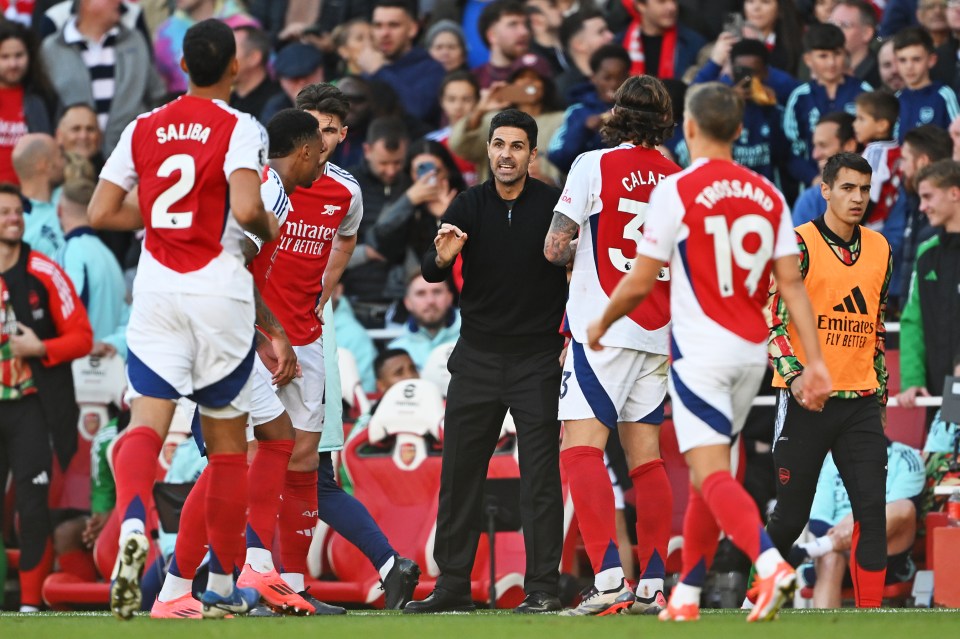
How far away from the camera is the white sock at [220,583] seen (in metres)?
7.18

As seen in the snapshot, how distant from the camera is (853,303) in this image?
27.7 ft

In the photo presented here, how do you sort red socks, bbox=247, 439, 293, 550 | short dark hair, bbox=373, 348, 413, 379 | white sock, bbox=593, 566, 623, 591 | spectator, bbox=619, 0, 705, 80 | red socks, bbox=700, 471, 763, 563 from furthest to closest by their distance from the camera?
spectator, bbox=619, 0, 705, 80, short dark hair, bbox=373, 348, 413, 379, red socks, bbox=247, 439, 293, 550, white sock, bbox=593, 566, 623, 591, red socks, bbox=700, 471, 763, 563

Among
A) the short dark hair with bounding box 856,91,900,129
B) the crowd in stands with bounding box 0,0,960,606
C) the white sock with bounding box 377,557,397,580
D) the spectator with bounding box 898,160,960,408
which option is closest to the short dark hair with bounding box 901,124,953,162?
the crowd in stands with bounding box 0,0,960,606

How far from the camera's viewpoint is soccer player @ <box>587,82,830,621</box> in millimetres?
6574

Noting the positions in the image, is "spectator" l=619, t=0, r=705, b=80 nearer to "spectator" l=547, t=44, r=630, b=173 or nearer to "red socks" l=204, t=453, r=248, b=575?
"spectator" l=547, t=44, r=630, b=173

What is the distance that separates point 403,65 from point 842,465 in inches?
283

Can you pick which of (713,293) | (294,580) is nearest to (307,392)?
(294,580)

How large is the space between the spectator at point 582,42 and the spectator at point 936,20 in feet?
8.59

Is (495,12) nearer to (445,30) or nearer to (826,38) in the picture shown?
(445,30)

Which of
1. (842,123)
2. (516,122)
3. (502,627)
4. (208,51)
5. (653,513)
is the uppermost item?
(842,123)

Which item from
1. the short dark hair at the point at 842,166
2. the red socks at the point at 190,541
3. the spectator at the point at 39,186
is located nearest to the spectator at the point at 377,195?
the spectator at the point at 39,186

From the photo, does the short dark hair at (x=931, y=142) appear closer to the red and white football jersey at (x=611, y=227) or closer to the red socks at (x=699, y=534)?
the red and white football jersey at (x=611, y=227)

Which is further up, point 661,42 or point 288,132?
point 661,42

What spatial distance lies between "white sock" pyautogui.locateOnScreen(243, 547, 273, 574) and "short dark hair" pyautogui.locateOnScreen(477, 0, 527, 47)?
22.8 ft
